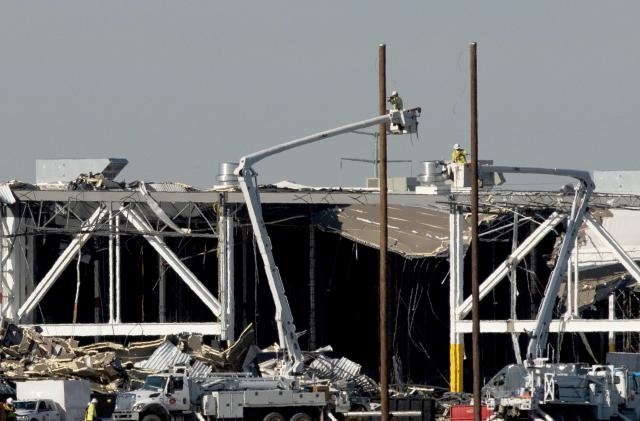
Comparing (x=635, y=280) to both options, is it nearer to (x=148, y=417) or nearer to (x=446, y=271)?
(x=446, y=271)

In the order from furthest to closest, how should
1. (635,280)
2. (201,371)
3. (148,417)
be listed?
(635,280) → (201,371) → (148,417)

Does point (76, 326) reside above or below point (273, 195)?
below

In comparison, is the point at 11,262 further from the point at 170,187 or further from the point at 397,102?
the point at 397,102

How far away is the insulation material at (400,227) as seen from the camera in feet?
206

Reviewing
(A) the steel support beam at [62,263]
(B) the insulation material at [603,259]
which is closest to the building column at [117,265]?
(A) the steel support beam at [62,263]

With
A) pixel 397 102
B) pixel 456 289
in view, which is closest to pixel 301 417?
pixel 397 102

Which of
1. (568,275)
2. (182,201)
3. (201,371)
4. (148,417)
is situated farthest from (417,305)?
(148,417)

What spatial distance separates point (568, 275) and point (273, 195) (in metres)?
11.7

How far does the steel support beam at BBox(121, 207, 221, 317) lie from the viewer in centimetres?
6050

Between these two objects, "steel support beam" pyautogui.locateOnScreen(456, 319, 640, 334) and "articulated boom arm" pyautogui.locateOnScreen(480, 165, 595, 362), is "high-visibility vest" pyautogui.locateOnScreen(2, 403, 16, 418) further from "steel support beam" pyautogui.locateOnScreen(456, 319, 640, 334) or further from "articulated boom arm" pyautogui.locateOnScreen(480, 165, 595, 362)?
"steel support beam" pyautogui.locateOnScreen(456, 319, 640, 334)

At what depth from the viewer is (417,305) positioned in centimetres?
7044

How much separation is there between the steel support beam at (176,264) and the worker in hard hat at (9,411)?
1361 cm

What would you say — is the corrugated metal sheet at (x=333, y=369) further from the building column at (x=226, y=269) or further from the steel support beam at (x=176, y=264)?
the steel support beam at (x=176, y=264)

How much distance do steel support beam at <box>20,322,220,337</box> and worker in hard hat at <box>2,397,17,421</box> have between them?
13175 millimetres
